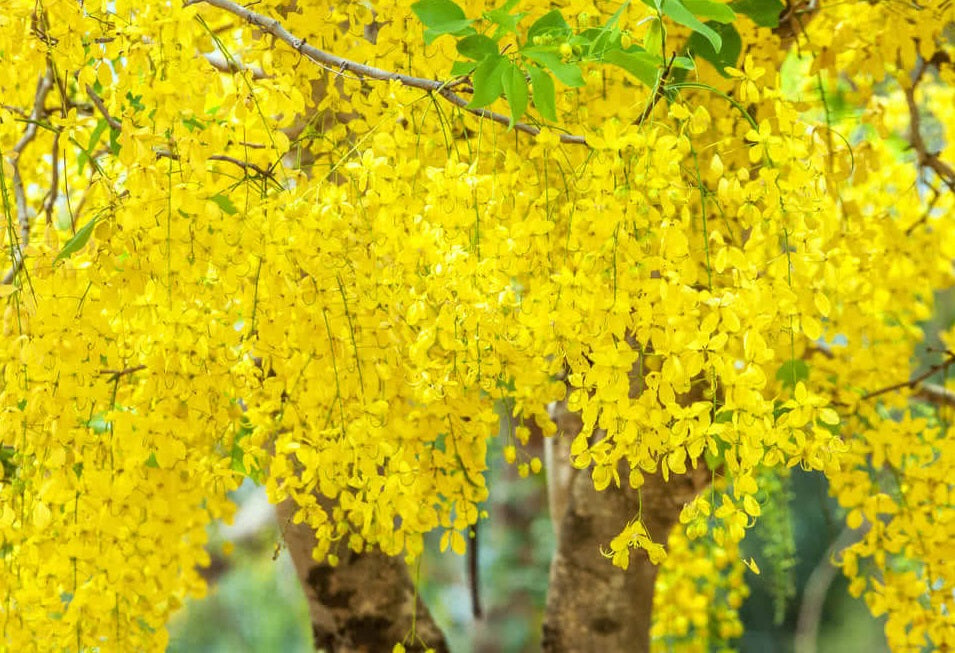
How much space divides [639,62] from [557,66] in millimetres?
77

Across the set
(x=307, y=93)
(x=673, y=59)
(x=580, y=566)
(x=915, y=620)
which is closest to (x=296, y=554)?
(x=580, y=566)

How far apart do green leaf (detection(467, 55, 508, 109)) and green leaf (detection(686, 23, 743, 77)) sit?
271mm

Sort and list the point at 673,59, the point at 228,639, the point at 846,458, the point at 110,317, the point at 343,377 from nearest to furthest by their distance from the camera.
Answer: the point at 673,59
the point at 343,377
the point at 110,317
the point at 846,458
the point at 228,639

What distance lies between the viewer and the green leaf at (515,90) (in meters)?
0.94

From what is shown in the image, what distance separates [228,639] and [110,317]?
5.59m

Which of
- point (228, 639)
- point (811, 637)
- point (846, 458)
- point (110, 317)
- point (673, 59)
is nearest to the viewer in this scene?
point (673, 59)

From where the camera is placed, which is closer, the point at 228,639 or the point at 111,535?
the point at 111,535

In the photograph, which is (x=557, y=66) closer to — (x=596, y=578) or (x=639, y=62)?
(x=639, y=62)

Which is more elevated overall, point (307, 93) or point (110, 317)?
point (307, 93)

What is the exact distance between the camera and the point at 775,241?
100cm

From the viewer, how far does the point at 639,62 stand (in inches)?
37.1

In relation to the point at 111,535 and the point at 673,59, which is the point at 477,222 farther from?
the point at 111,535

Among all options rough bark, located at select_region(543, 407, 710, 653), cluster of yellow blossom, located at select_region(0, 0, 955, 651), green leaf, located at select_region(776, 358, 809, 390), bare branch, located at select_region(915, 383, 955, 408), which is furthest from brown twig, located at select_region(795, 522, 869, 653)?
cluster of yellow blossom, located at select_region(0, 0, 955, 651)

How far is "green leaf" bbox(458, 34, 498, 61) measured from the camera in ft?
3.23
